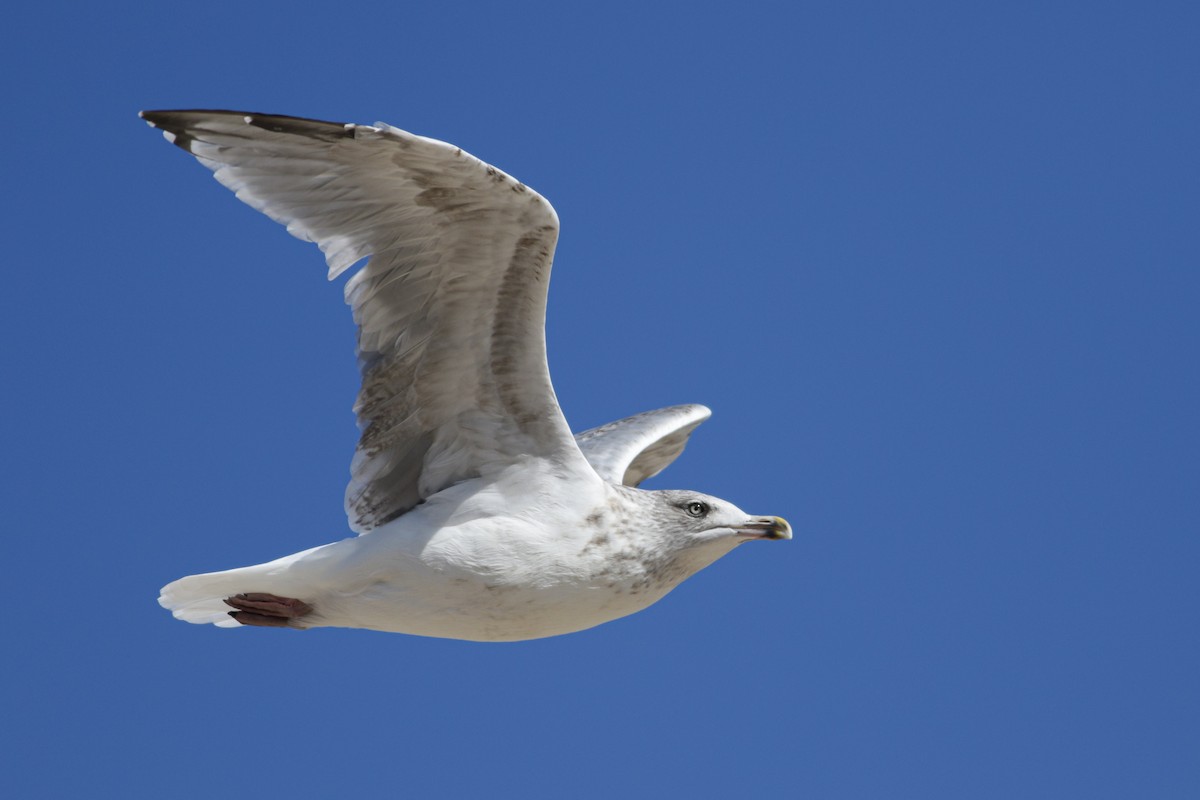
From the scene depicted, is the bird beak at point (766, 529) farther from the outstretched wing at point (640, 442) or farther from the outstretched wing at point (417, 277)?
the outstretched wing at point (640, 442)

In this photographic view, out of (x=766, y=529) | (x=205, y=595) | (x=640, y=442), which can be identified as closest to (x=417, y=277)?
(x=205, y=595)

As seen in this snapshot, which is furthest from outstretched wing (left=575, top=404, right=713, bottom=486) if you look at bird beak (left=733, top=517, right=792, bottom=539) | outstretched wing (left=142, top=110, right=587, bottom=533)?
outstretched wing (left=142, top=110, right=587, bottom=533)

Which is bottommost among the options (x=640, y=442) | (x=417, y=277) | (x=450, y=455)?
(x=450, y=455)

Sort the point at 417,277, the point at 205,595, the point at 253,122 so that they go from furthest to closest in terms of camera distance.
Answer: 1. the point at 205,595
2. the point at 417,277
3. the point at 253,122

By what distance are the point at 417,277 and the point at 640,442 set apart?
353 cm

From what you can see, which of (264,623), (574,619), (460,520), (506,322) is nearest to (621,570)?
(574,619)

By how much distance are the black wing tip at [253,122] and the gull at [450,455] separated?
0.05 meters

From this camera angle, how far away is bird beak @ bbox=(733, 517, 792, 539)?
339 inches

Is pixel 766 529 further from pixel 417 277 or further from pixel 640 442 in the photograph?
pixel 417 277

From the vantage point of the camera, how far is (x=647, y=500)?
27.8ft

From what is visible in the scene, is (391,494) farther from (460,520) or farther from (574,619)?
(574,619)

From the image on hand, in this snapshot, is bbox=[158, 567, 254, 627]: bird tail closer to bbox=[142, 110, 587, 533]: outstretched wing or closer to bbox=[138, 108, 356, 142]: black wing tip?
bbox=[142, 110, 587, 533]: outstretched wing

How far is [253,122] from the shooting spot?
23.1 ft

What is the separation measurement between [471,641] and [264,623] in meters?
1.20
